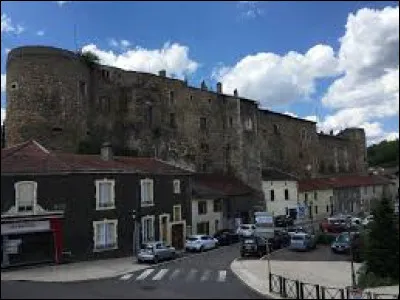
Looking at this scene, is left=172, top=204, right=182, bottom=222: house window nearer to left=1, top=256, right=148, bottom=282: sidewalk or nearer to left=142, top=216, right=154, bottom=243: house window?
left=142, top=216, right=154, bottom=243: house window

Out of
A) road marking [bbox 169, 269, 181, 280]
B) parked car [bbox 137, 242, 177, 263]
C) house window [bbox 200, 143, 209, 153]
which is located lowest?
road marking [bbox 169, 269, 181, 280]

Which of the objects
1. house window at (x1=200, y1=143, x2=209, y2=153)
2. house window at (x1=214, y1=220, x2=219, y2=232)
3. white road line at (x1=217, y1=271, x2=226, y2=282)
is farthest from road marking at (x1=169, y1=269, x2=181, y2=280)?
house window at (x1=200, y1=143, x2=209, y2=153)

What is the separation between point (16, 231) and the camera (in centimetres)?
3306

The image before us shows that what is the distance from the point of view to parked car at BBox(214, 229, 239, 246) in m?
47.8

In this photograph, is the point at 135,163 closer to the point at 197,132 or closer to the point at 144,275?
the point at 144,275

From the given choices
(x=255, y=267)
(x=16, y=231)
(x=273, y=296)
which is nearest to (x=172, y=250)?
(x=255, y=267)

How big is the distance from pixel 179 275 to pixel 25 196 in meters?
10.8

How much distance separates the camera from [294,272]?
106 feet

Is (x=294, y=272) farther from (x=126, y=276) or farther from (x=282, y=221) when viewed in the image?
(x=282, y=221)

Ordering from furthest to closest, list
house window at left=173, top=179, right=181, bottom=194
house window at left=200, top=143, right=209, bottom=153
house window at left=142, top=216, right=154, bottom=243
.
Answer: house window at left=200, top=143, right=209, bottom=153 → house window at left=173, top=179, right=181, bottom=194 → house window at left=142, top=216, right=154, bottom=243

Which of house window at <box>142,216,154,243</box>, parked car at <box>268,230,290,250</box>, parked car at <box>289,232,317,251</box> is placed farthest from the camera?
parked car at <box>268,230,290,250</box>

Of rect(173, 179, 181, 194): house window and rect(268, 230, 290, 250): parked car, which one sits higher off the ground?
rect(173, 179, 181, 194): house window

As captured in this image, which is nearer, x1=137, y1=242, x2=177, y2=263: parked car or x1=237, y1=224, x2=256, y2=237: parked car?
x1=137, y1=242, x2=177, y2=263: parked car

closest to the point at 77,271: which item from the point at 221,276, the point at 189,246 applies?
the point at 221,276
